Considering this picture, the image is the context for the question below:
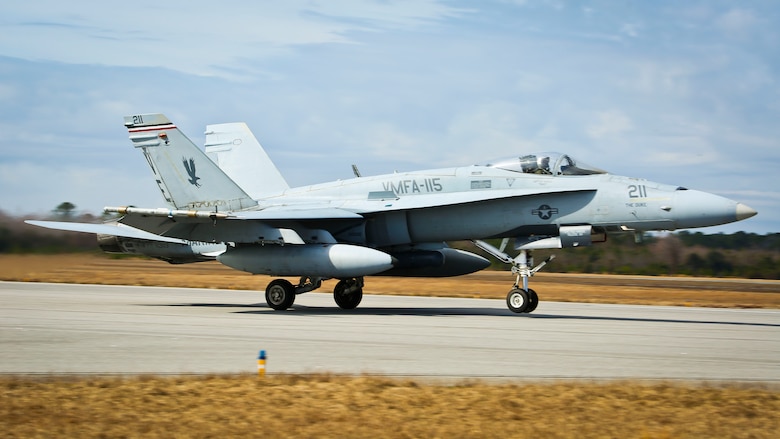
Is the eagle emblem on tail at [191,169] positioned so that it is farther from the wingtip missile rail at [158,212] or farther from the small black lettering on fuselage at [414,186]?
the small black lettering on fuselage at [414,186]

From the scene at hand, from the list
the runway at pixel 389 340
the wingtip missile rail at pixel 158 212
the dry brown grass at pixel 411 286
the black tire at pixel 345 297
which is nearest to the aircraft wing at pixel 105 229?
the dry brown grass at pixel 411 286

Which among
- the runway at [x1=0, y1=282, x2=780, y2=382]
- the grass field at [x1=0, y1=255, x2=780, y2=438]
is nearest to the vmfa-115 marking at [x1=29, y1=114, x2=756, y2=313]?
the runway at [x1=0, y1=282, x2=780, y2=382]

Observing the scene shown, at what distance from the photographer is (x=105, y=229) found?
19.7 m

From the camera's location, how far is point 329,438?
6.00 m

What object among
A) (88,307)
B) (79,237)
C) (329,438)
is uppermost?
(79,237)

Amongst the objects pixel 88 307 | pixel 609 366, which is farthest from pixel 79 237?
pixel 609 366

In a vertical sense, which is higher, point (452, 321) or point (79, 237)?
point (79, 237)

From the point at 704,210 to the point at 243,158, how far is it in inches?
510

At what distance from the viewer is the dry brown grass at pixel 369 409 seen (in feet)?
20.4

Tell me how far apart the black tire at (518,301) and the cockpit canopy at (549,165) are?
2366mm

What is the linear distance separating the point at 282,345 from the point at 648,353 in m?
4.72

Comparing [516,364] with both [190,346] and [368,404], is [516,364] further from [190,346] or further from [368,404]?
[190,346]

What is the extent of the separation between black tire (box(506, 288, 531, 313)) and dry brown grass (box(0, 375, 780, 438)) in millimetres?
8215

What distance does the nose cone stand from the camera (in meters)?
A: 14.7
